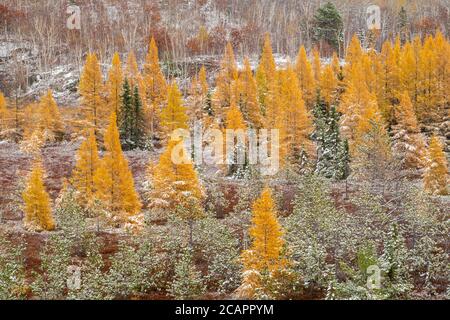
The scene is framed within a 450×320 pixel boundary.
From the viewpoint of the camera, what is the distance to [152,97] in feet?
225

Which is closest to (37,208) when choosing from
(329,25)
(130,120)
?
(130,120)

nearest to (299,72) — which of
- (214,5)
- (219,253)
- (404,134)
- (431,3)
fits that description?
(404,134)

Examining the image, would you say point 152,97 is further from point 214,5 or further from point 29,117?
point 214,5

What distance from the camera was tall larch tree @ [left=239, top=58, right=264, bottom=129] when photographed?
63.0 m

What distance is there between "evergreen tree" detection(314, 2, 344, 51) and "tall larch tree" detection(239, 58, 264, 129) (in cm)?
4960

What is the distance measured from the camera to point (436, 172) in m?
42.3

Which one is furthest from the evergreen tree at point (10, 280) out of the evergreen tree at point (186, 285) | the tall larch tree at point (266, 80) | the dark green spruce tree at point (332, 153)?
the tall larch tree at point (266, 80)

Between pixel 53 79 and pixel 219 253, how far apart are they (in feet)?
254

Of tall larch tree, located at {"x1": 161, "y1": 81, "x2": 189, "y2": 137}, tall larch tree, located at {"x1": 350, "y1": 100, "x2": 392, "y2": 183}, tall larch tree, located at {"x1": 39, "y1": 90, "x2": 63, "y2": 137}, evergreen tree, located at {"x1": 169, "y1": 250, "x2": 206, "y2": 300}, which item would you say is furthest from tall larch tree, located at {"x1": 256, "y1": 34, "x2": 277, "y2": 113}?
evergreen tree, located at {"x1": 169, "y1": 250, "x2": 206, "y2": 300}

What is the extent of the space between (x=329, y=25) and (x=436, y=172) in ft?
247

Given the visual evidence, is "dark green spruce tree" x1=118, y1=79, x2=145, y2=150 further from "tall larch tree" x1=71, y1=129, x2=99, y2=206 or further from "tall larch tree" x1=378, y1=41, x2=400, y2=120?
"tall larch tree" x1=378, y1=41, x2=400, y2=120

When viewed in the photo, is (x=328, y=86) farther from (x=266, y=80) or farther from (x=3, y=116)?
(x=3, y=116)

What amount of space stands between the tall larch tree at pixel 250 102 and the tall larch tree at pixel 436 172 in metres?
23.6

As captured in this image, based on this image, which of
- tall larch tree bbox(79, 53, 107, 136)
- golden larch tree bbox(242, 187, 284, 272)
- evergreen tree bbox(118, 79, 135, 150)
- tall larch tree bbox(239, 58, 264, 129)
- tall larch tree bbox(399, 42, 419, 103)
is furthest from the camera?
tall larch tree bbox(239, 58, 264, 129)
